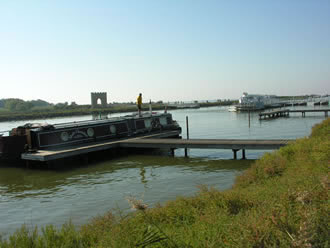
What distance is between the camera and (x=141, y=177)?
645 inches

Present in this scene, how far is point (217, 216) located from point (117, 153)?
18.5m

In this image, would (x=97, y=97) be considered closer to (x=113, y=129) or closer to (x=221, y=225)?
(x=113, y=129)

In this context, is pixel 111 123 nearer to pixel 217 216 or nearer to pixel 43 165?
pixel 43 165

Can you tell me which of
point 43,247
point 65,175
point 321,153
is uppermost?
point 321,153

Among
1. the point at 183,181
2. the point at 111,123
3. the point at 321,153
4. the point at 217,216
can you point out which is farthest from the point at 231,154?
the point at 217,216

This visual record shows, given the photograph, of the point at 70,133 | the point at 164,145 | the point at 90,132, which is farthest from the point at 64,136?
the point at 164,145

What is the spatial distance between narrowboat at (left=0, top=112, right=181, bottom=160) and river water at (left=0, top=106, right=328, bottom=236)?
1661 mm

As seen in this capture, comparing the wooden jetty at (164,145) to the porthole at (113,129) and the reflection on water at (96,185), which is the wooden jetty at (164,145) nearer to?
the reflection on water at (96,185)

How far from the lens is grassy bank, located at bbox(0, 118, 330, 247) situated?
13.5 feet

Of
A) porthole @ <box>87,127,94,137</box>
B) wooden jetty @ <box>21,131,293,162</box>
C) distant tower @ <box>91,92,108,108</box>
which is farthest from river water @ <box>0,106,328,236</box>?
distant tower @ <box>91,92,108,108</box>

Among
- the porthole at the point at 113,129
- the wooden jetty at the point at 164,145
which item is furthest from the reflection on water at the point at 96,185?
the porthole at the point at 113,129

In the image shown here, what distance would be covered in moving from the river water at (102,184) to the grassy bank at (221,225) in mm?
2940

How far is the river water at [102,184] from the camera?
1142cm

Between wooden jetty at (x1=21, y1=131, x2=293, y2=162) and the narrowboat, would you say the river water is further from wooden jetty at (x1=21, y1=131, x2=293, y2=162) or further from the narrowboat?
the narrowboat
